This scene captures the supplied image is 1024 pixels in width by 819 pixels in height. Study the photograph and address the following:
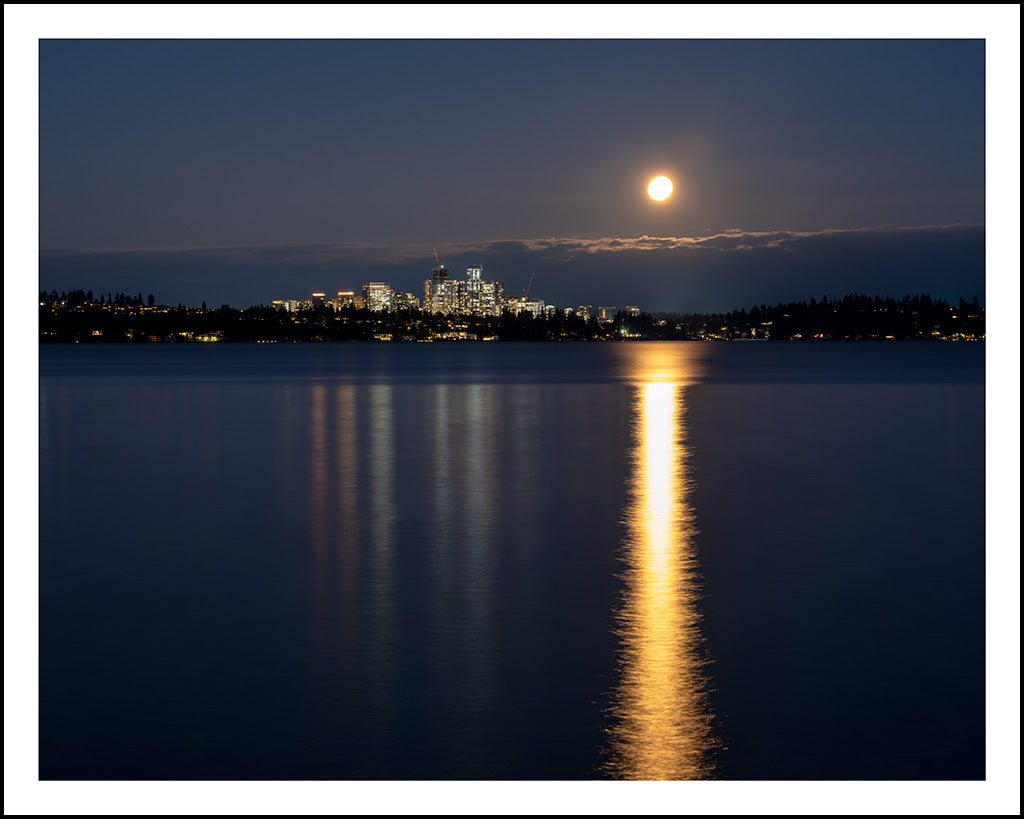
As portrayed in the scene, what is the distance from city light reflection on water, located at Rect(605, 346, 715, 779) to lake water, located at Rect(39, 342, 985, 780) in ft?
0.12

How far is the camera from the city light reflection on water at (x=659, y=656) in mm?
8578

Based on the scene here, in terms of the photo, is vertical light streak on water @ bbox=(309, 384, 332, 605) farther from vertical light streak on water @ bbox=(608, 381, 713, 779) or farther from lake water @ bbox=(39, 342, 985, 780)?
vertical light streak on water @ bbox=(608, 381, 713, 779)

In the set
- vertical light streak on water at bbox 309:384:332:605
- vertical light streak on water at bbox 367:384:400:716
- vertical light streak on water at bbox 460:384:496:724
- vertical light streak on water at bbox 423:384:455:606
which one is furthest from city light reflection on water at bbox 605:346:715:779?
vertical light streak on water at bbox 309:384:332:605

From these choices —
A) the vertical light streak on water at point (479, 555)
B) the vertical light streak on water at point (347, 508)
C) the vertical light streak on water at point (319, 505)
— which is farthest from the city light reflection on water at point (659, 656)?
the vertical light streak on water at point (319, 505)

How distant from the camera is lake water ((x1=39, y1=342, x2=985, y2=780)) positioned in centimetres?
889

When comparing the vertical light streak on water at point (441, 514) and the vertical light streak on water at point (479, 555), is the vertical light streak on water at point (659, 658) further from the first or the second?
the vertical light streak on water at point (441, 514)

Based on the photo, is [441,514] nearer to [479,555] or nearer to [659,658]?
[479,555]

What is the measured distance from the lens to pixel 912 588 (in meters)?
14.4

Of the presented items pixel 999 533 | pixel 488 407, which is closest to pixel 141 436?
pixel 488 407

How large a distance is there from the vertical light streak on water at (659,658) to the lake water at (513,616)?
4 cm

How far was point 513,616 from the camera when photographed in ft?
41.9

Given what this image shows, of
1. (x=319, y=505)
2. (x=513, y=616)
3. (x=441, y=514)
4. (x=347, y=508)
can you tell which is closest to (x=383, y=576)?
(x=513, y=616)

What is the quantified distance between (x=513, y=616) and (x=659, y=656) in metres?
2.24

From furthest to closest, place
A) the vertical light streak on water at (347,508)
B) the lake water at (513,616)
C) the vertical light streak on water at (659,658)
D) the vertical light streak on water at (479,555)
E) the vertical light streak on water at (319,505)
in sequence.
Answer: the vertical light streak on water at (319,505) → the vertical light streak on water at (347,508) → the vertical light streak on water at (479,555) → the lake water at (513,616) → the vertical light streak on water at (659,658)
